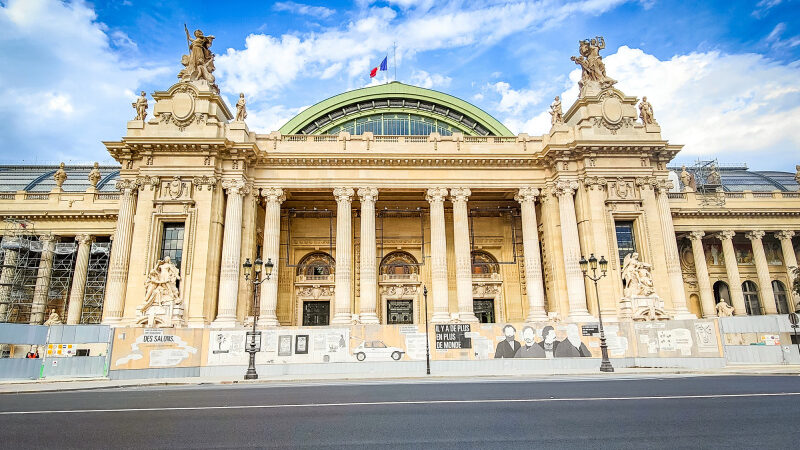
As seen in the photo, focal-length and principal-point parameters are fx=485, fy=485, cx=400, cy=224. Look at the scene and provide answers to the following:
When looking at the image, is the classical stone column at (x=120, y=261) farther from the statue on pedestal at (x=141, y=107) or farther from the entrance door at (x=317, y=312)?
the entrance door at (x=317, y=312)

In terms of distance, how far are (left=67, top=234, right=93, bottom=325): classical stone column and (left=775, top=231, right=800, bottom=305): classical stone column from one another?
55.7 m

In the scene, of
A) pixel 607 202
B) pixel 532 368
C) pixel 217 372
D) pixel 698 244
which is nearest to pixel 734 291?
pixel 698 244

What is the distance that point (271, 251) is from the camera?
3017 cm

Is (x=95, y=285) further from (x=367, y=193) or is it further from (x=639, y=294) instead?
(x=639, y=294)

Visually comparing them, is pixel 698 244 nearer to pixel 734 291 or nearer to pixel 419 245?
pixel 734 291

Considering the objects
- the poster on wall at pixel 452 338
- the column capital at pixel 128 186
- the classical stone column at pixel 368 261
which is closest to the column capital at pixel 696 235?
the poster on wall at pixel 452 338

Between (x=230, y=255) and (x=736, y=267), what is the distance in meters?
38.7

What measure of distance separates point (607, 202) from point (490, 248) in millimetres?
10218

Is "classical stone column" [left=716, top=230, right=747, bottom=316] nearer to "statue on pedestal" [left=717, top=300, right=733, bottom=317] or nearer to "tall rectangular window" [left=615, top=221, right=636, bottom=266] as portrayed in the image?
"statue on pedestal" [left=717, top=300, right=733, bottom=317]

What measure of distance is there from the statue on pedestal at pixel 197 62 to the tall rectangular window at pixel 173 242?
9747 mm

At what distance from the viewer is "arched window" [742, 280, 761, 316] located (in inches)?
1626

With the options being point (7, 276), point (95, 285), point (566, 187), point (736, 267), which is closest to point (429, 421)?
point (566, 187)

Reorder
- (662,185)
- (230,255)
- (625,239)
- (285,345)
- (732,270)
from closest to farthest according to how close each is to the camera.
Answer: (285,345), (230,255), (625,239), (662,185), (732,270)

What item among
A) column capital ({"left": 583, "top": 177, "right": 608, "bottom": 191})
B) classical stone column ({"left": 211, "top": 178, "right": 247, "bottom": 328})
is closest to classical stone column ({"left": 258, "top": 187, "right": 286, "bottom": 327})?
classical stone column ({"left": 211, "top": 178, "right": 247, "bottom": 328})
